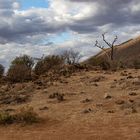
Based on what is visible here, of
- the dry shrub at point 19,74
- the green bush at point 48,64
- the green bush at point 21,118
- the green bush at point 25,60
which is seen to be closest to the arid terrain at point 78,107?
the green bush at point 21,118

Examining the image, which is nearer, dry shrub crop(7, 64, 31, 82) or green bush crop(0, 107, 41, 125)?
green bush crop(0, 107, 41, 125)

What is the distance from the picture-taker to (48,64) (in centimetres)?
4919

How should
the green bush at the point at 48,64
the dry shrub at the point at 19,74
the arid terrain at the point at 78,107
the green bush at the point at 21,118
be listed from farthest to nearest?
the green bush at the point at 48,64 → the dry shrub at the point at 19,74 → the green bush at the point at 21,118 → the arid terrain at the point at 78,107

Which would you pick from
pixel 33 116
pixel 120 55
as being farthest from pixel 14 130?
pixel 120 55

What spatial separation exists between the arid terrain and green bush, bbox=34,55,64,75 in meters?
11.2

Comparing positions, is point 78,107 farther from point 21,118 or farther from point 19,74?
point 19,74

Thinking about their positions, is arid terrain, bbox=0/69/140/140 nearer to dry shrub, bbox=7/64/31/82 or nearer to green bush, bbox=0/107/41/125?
green bush, bbox=0/107/41/125

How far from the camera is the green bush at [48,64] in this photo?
47.2 meters

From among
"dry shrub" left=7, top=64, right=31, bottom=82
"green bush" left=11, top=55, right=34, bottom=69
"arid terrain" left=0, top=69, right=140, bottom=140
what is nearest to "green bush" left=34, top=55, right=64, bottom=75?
"green bush" left=11, top=55, right=34, bottom=69

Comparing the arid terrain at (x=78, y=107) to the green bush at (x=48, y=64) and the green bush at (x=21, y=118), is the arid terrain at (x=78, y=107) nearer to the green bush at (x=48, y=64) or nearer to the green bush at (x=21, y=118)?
the green bush at (x=21, y=118)

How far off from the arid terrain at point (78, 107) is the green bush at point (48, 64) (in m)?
11.2

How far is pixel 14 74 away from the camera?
4012 centimetres

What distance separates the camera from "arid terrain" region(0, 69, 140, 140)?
18.1 metres

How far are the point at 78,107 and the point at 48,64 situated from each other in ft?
83.9
